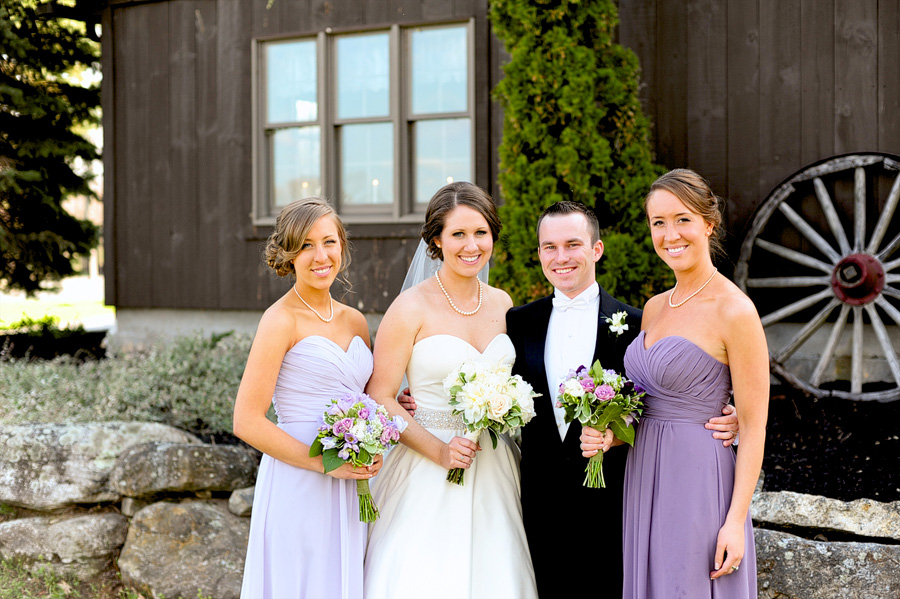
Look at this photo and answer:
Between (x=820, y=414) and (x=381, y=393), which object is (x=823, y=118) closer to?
(x=820, y=414)

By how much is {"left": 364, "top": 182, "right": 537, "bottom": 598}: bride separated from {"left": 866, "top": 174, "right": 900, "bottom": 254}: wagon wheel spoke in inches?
157

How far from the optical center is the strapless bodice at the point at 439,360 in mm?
3387

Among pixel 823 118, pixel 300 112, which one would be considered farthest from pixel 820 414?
pixel 300 112

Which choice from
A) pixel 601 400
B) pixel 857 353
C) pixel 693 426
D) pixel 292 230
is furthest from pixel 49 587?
pixel 857 353

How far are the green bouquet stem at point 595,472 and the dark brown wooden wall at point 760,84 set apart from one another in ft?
15.0

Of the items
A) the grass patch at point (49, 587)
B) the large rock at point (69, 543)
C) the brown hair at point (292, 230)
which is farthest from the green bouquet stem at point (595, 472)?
the large rock at point (69, 543)

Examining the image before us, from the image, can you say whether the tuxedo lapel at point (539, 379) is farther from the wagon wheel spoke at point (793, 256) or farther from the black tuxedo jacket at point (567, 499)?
the wagon wheel spoke at point (793, 256)

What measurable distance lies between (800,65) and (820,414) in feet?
9.53

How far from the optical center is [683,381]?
9.47ft

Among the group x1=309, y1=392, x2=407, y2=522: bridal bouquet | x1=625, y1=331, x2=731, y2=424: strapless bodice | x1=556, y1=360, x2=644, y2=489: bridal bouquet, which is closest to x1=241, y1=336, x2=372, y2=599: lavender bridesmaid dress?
x1=309, y1=392, x2=407, y2=522: bridal bouquet

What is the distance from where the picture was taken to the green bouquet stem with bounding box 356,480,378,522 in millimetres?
3176

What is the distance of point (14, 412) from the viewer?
20.8ft

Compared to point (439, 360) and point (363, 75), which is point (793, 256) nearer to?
point (439, 360)

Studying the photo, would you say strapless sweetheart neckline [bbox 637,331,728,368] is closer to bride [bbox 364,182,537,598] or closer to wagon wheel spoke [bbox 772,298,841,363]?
bride [bbox 364,182,537,598]
